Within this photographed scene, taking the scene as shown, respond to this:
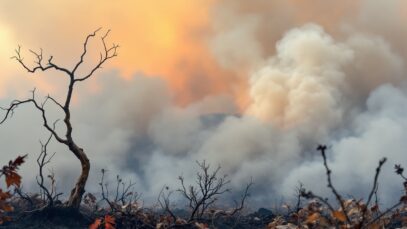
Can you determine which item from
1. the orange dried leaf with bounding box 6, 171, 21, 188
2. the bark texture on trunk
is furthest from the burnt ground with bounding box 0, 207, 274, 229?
the orange dried leaf with bounding box 6, 171, 21, 188

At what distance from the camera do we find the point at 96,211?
23.1 m

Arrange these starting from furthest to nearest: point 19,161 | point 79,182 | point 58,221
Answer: point 79,182, point 58,221, point 19,161

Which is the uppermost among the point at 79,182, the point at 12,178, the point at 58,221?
the point at 79,182

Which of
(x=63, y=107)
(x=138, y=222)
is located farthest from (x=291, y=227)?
(x=63, y=107)

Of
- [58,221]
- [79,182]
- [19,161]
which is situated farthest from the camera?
[79,182]

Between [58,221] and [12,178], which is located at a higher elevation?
[58,221]

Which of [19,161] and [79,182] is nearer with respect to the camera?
[19,161]

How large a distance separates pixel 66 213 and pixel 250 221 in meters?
10.1

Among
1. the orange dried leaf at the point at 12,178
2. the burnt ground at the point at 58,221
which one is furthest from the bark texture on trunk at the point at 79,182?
the orange dried leaf at the point at 12,178

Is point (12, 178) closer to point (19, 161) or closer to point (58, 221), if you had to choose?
point (19, 161)

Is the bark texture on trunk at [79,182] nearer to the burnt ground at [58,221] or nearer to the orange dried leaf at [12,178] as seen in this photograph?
the burnt ground at [58,221]

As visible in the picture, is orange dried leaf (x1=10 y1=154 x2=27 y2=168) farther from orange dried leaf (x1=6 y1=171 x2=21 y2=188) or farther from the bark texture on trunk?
the bark texture on trunk

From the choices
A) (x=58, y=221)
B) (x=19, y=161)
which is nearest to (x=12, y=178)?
(x=19, y=161)

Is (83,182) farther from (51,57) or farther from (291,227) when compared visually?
(291,227)
